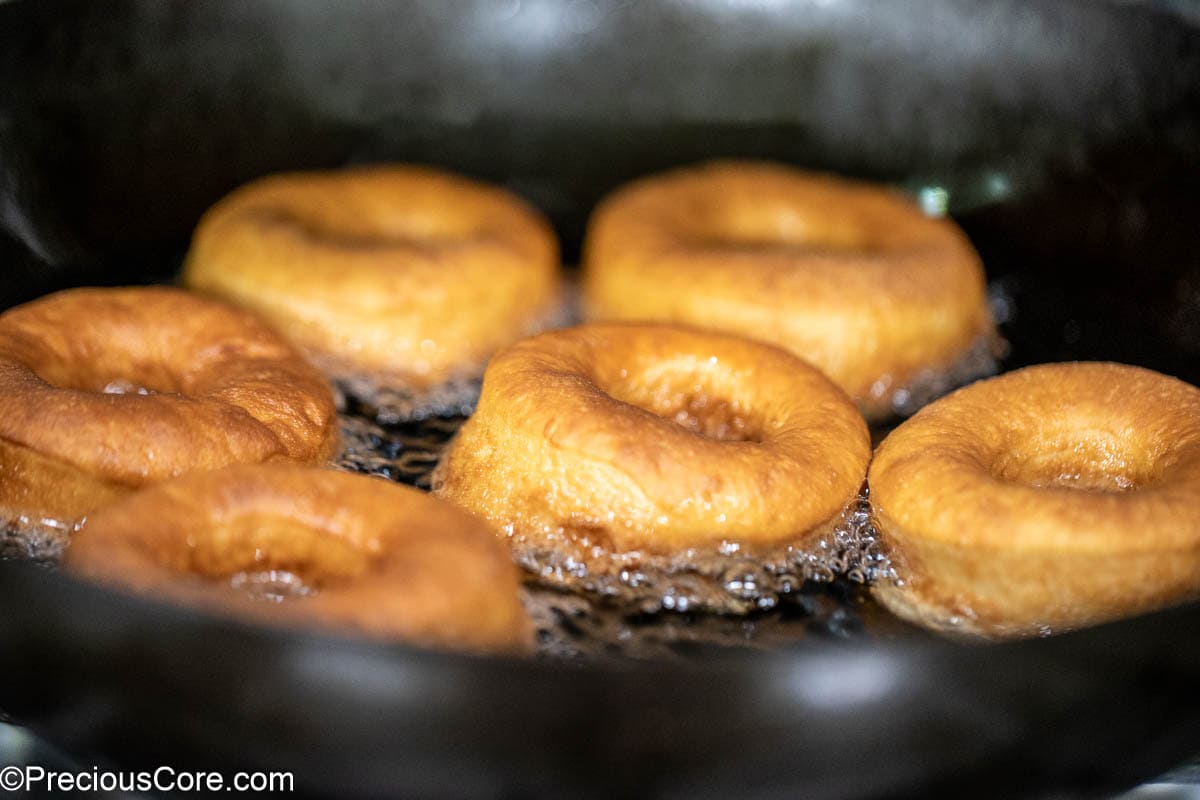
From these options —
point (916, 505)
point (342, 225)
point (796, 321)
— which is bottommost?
point (916, 505)

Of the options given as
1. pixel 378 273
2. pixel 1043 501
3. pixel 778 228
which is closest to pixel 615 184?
pixel 778 228

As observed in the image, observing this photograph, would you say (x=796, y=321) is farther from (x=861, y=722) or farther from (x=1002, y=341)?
(x=861, y=722)

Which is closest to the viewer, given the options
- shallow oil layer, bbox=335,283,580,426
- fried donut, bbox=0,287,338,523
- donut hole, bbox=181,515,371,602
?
donut hole, bbox=181,515,371,602

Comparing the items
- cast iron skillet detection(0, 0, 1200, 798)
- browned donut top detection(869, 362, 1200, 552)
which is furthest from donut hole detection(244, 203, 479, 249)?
browned donut top detection(869, 362, 1200, 552)

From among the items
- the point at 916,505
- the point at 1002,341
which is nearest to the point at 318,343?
the point at 916,505

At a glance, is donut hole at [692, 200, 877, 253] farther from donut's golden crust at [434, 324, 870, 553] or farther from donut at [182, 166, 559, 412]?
donut's golden crust at [434, 324, 870, 553]

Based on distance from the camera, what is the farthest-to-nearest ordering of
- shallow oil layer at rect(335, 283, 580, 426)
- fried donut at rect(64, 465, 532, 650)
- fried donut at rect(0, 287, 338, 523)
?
shallow oil layer at rect(335, 283, 580, 426)
fried donut at rect(0, 287, 338, 523)
fried donut at rect(64, 465, 532, 650)

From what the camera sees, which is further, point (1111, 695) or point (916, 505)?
point (916, 505)

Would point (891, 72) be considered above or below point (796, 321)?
above
